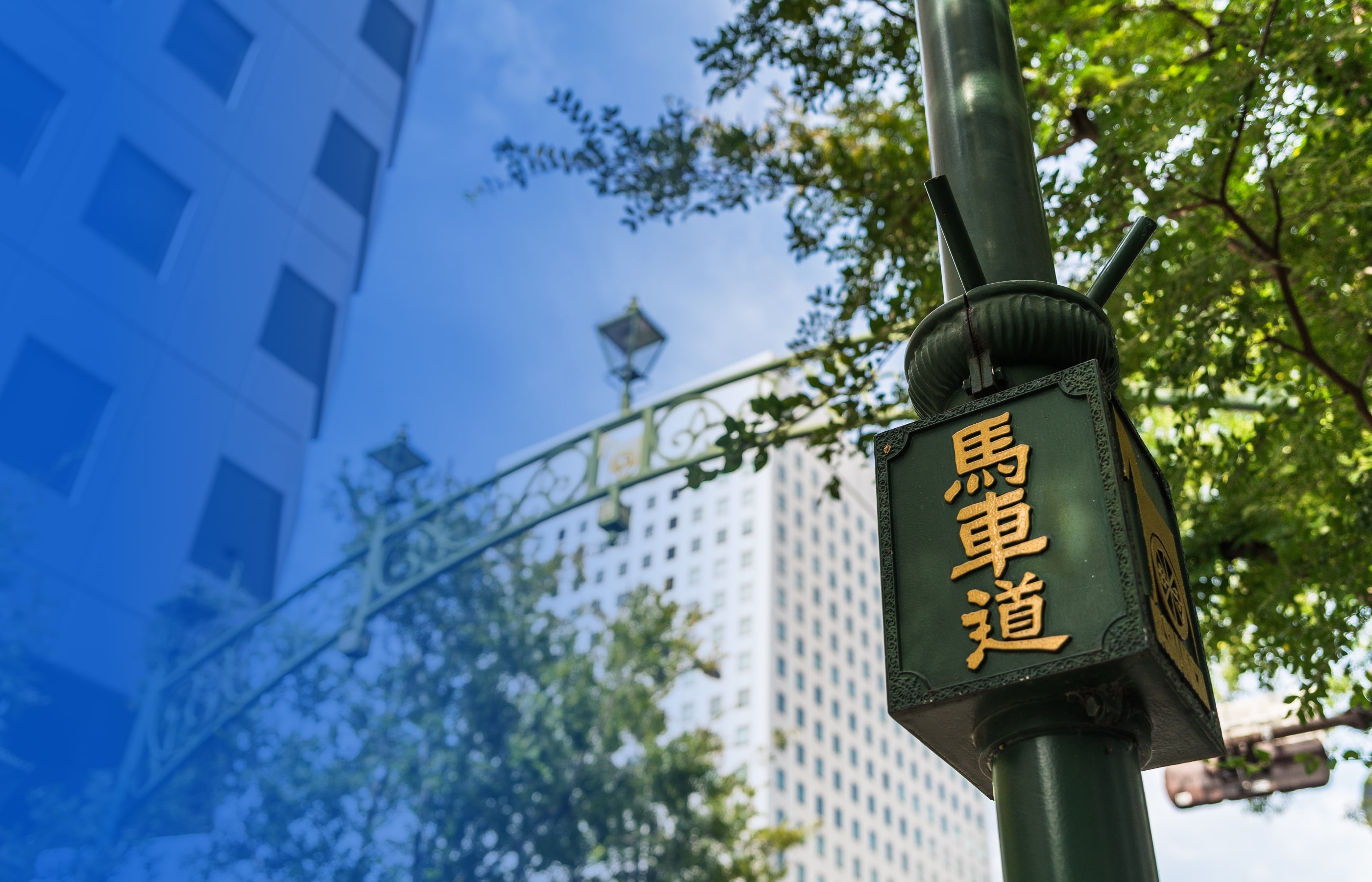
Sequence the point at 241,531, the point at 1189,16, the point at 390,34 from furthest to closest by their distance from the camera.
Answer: the point at 390,34, the point at 241,531, the point at 1189,16

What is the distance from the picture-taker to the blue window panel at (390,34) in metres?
18.5

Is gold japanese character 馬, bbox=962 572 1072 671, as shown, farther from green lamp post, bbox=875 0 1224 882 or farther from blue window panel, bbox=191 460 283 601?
blue window panel, bbox=191 460 283 601

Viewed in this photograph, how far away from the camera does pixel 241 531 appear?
1366 centimetres

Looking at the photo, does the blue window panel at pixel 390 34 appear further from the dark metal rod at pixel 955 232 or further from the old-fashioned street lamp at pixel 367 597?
the dark metal rod at pixel 955 232

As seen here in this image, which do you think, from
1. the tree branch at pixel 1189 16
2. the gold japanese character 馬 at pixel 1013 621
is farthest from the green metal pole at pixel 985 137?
the tree branch at pixel 1189 16

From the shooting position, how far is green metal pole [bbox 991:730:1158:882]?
5.44 ft

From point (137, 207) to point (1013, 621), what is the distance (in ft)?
43.5

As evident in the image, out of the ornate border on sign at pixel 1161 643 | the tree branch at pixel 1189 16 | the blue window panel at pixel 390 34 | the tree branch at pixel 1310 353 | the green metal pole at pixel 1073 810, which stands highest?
the blue window panel at pixel 390 34

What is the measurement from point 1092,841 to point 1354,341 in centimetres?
556

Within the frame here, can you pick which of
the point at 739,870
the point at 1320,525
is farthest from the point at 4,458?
the point at 739,870

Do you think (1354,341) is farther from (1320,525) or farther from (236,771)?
(236,771)

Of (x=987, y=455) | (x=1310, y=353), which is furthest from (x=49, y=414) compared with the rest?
(x=987, y=455)

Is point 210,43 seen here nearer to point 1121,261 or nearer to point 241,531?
point 241,531

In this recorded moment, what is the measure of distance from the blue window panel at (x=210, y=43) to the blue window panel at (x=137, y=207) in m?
1.69
